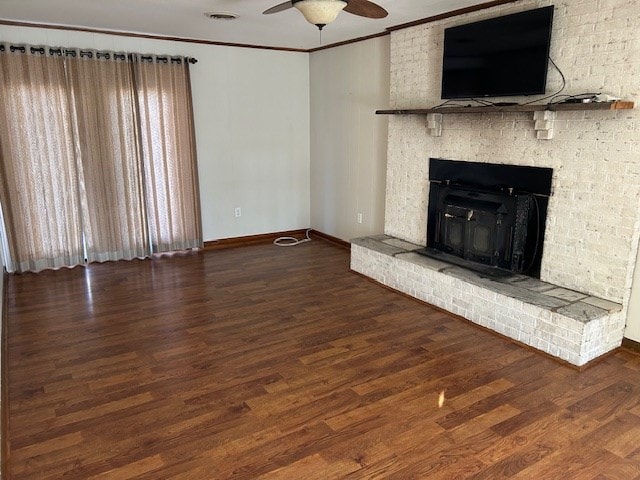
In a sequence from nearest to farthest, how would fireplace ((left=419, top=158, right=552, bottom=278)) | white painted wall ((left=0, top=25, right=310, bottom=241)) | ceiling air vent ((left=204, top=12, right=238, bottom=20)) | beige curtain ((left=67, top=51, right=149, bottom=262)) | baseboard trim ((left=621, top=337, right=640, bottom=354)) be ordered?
baseboard trim ((left=621, top=337, right=640, bottom=354)) < fireplace ((left=419, top=158, right=552, bottom=278)) < ceiling air vent ((left=204, top=12, right=238, bottom=20)) < beige curtain ((left=67, top=51, right=149, bottom=262)) < white painted wall ((left=0, top=25, right=310, bottom=241))

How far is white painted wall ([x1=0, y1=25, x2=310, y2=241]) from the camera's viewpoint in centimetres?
532

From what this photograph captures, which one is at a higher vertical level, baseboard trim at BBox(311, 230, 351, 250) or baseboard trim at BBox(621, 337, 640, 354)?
baseboard trim at BBox(311, 230, 351, 250)

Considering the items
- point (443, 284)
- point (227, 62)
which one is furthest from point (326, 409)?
point (227, 62)

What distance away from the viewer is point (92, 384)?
2680 mm

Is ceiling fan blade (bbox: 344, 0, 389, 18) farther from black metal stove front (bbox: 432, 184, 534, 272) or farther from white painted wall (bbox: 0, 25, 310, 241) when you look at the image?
white painted wall (bbox: 0, 25, 310, 241)

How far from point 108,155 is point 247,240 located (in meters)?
1.89

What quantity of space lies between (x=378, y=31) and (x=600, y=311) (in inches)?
126

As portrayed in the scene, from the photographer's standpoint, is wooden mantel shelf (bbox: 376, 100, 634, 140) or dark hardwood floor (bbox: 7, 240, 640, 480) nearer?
dark hardwood floor (bbox: 7, 240, 640, 480)

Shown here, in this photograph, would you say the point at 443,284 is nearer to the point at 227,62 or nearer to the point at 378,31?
the point at 378,31

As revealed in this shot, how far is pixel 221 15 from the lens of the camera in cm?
394

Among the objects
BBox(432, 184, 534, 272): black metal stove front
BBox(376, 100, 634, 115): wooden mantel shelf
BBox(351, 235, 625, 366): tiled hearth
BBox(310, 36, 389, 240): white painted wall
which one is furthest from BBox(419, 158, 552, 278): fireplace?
BBox(310, 36, 389, 240): white painted wall

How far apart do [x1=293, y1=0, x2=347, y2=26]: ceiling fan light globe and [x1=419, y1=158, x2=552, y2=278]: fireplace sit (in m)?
1.79

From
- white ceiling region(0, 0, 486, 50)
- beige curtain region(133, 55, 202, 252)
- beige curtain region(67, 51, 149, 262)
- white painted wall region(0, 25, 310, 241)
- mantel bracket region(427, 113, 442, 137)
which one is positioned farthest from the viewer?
white painted wall region(0, 25, 310, 241)

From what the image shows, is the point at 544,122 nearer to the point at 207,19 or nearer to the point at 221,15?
the point at 221,15
